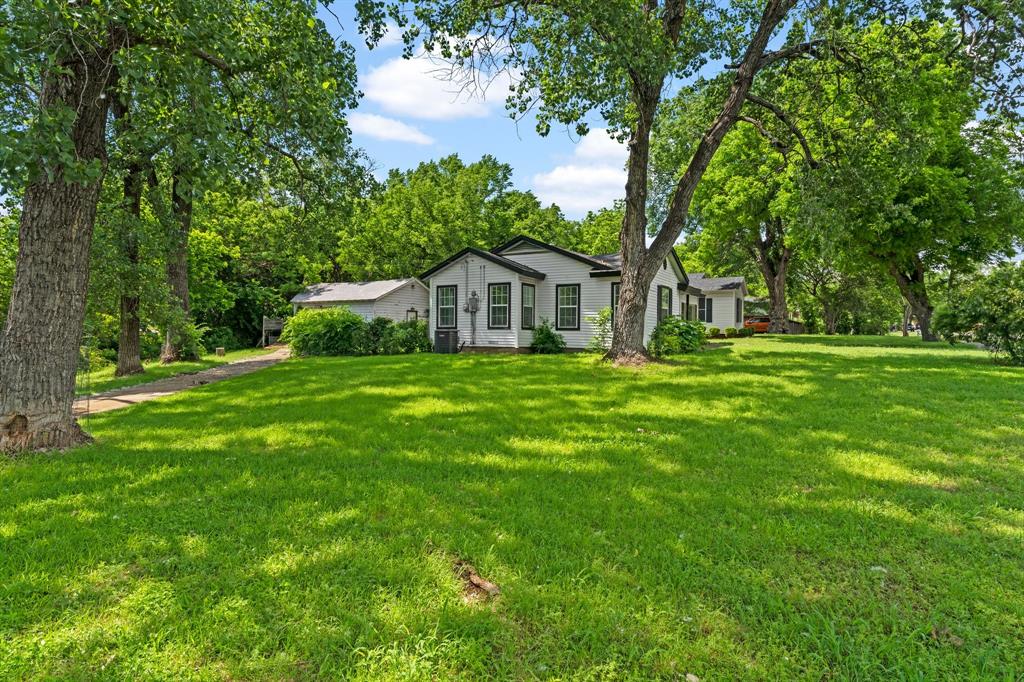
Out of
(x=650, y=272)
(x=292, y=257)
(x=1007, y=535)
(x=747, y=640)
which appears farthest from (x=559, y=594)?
(x=292, y=257)

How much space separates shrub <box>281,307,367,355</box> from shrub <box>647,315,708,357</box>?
A: 10643 mm

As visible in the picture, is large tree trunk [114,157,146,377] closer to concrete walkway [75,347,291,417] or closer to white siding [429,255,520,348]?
concrete walkway [75,347,291,417]

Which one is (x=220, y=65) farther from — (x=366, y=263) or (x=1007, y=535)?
(x=366, y=263)

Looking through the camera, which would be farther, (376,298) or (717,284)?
(717,284)

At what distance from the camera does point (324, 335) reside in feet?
60.8

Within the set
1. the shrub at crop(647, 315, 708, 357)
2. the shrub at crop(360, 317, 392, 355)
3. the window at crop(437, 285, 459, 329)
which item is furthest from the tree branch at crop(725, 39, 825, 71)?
the shrub at crop(360, 317, 392, 355)

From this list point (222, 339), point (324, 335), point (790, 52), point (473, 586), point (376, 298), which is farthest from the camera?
point (222, 339)

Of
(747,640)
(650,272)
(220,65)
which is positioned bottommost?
(747,640)

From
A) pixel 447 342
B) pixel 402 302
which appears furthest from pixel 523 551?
pixel 402 302

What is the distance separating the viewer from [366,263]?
3112cm

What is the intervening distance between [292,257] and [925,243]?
1230 inches

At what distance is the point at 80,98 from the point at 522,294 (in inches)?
540

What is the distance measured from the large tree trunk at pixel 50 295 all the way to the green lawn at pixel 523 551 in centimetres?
57

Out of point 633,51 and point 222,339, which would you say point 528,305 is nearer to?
point 633,51
